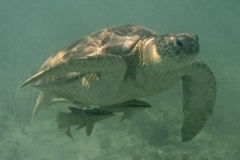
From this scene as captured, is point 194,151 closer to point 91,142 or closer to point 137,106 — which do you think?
point 91,142

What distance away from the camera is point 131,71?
3.98m

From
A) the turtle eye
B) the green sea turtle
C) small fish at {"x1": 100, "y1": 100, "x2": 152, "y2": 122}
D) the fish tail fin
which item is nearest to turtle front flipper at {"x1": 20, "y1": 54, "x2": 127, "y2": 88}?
the green sea turtle

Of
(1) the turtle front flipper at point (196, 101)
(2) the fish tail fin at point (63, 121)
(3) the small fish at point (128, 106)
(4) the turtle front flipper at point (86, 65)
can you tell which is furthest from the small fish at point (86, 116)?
(1) the turtle front flipper at point (196, 101)

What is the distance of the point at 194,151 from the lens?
7.88 meters

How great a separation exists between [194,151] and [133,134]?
1919 mm

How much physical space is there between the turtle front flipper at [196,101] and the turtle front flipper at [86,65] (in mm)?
1425

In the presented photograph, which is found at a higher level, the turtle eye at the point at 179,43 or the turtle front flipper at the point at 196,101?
the turtle eye at the point at 179,43

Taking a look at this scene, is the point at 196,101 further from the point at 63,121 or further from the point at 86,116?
the point at 63,121

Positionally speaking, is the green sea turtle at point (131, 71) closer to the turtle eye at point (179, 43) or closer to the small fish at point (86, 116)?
the turtle eye at point (179, 43)

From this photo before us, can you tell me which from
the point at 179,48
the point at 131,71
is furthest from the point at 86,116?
the point at 179,48

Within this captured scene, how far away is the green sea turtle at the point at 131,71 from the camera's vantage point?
344 cm

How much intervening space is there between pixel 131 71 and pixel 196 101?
1492mm

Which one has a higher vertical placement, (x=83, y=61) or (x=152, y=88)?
(x=83, y=61)

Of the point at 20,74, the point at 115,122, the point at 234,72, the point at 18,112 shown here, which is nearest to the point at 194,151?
the point at 115,122
